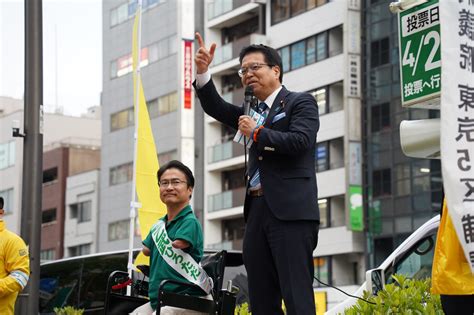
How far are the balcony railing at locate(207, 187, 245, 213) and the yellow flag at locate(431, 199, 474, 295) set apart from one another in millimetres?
47646

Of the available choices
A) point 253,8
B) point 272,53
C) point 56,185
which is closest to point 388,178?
point 253,8

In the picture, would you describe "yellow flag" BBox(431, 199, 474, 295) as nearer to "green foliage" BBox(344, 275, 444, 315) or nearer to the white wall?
"green foliage" BBox(344, 275, 444, 315)

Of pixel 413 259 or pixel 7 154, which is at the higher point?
pixel 7 154

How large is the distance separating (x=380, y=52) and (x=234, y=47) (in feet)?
35.7

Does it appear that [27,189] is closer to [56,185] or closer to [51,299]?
[51,299]

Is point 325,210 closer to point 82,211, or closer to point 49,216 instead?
point 82,211

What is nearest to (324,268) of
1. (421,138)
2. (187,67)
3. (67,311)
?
(187,67)

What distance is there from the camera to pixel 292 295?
5688mm

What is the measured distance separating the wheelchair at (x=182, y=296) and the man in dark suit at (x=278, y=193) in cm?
96

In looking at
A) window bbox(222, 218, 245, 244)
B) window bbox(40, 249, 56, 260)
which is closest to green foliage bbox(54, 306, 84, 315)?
window bbox(222, 218, 245, 244)

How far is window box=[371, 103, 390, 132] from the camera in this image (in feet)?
150

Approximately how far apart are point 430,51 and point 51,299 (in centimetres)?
832

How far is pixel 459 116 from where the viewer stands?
4781 mm

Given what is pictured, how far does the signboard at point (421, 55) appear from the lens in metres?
5.56
